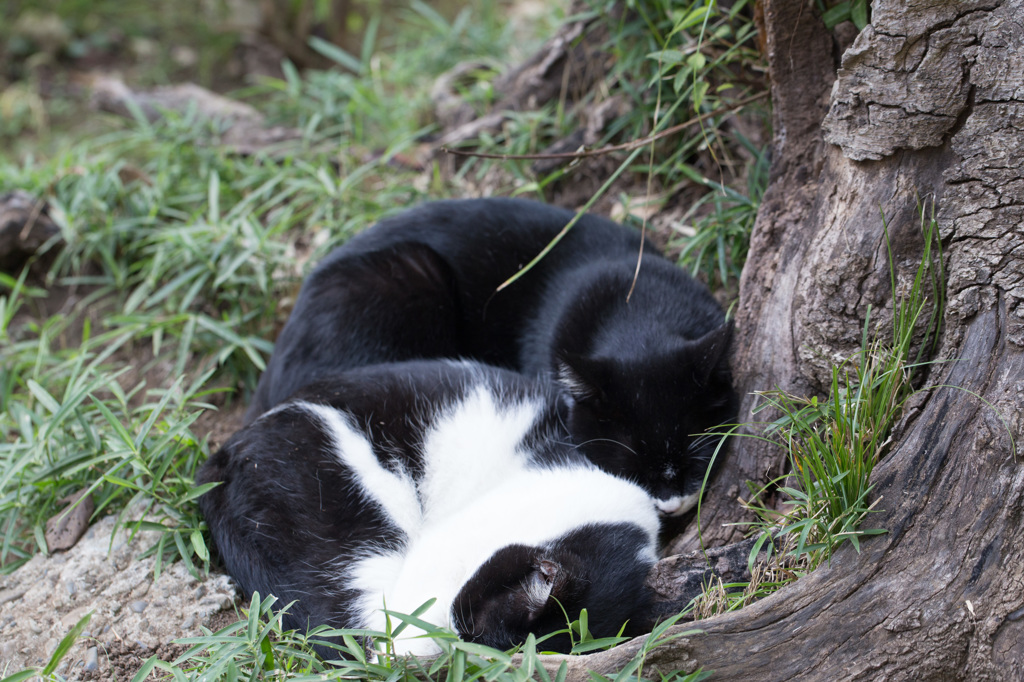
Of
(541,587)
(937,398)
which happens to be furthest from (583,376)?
(937,398)

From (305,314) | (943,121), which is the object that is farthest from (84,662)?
(943,121)

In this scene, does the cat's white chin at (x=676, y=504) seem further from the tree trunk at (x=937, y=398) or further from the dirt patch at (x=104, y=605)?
the dirt patch at (x=104, y=605)

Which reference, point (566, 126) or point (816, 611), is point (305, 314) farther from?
point (816, 611)

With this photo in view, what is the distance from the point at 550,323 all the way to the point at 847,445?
46.7 inches

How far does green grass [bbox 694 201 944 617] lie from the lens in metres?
1.55

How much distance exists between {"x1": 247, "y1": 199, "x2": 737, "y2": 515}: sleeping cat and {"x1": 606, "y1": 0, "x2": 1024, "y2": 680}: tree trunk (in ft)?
1.78

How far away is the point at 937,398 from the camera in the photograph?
1.57 m

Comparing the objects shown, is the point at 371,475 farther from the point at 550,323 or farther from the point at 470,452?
the point at 550,323

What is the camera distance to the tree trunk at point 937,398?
1436 millimetres

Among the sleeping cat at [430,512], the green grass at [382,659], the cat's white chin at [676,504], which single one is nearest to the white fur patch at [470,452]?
the sleeping cat at [430,512]

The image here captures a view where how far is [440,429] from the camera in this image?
2162mm

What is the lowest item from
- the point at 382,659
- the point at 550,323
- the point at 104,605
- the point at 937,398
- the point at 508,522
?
the point at 104,605

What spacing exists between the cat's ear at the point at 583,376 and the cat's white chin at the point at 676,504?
0.33m

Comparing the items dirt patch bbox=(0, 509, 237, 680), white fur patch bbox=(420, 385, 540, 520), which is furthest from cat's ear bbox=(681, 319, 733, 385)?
dirt patch bbox=(0, 509, 237, 680)
